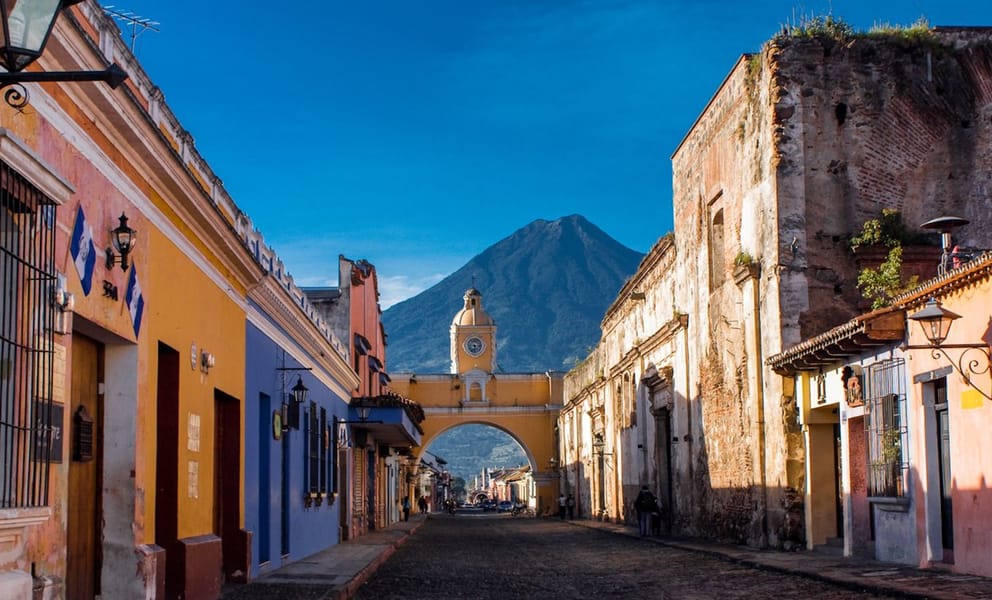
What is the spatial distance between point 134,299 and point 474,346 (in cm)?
5772

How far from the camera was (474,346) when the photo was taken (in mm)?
66062

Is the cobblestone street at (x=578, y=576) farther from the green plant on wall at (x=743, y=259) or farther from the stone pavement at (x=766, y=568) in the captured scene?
the green plant on wall at (x=743, y=259)

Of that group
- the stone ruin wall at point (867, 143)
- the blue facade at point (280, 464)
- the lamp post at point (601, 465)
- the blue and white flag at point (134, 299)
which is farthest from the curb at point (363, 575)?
the lamp post at point (601, 465)

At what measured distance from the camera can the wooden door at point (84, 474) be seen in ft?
25.4

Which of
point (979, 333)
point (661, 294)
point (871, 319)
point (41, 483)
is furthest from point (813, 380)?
point (41, 483)

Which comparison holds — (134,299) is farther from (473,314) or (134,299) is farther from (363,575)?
(473,314)

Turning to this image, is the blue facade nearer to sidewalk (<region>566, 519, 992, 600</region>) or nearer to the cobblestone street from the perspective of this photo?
the cobblestone street

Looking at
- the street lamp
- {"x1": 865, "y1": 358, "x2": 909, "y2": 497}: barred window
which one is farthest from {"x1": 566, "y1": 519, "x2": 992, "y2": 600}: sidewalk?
the street lamp

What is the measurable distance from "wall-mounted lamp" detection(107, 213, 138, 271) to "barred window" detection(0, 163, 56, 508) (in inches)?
55.3

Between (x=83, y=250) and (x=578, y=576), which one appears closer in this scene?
(x=83, y=250)

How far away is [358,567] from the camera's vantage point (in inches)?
617

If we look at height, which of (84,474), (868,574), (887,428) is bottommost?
(868,574)

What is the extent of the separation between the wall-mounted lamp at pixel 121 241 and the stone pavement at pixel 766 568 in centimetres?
419

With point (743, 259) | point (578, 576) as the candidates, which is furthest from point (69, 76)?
point (743, 259)
